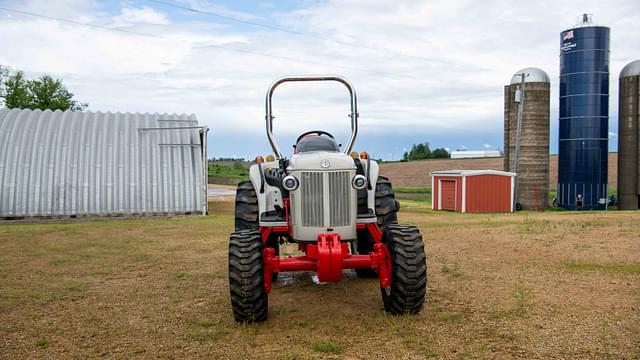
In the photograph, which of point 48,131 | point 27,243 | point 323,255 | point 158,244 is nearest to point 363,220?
point 323,255

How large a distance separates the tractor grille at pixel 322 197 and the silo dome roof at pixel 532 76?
2921 centimetres

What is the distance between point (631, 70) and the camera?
3234 cm

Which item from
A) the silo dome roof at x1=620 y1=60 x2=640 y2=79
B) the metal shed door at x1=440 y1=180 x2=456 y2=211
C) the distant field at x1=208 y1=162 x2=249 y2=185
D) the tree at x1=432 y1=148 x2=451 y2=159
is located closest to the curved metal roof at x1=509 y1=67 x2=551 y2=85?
the silo dome roof at x1=620 y1=60 x2=640 y2=79

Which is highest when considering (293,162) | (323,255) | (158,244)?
(293,162)

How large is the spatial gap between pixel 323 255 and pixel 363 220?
37.4 inches

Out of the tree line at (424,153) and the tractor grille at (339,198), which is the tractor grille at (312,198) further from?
the tree line at (424,153)

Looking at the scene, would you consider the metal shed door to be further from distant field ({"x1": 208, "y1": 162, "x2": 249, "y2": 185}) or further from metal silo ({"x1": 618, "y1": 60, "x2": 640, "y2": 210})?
distant field ({"x1": 208, "y1": 162, "x2": 249, "y2": 185})

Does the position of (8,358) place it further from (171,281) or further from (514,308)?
(514,308)

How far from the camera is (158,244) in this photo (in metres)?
13.9

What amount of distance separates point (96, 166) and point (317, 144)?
636 inches

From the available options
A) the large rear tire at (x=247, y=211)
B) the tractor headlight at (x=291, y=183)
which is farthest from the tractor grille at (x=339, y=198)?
the large rear tire at (x=247, y=211)

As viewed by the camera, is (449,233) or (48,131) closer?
(449,233)

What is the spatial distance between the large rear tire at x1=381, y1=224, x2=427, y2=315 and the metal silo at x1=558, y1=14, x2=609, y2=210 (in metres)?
28.5

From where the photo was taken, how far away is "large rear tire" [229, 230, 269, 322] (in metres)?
6.25
